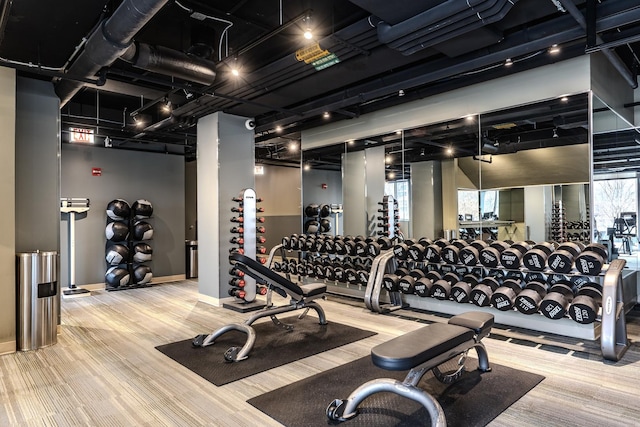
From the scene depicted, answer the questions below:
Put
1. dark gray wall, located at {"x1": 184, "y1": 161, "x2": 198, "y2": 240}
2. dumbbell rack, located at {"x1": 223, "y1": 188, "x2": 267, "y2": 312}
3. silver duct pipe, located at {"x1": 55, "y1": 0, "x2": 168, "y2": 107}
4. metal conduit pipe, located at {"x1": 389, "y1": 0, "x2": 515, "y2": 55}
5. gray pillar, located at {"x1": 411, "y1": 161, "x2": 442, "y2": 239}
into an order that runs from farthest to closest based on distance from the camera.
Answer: dark gray wall, located at {"x1": 184, "y1": 161, "x2": 198, "y2": 240} < gray pillar, located at {"x1": 411, "y1": 161, "x2": 442, "y2": 239} < dumbbell rack, located at {"x1": 223, "y1": 188, "x2": 267, "y2": 312} < metal conduit pipe, located at {"x1": 389, "y1": 0, "x2": 515, "y2": 55} < silver duct pipe, located at {"x1": 55, "y1": 0, "x2": 168, "y2": 107}

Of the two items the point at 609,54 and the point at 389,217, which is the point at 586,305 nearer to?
the point at 609,54

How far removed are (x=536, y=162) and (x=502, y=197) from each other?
0.60m

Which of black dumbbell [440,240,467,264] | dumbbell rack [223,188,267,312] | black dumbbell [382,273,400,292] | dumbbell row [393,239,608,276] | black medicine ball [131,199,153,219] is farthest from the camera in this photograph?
black medicine ball [131,199,153,219]

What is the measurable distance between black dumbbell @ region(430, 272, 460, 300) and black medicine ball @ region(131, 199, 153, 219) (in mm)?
5330

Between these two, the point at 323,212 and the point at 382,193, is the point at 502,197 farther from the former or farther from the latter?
the point at 323,212

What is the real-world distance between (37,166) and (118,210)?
2.60 m

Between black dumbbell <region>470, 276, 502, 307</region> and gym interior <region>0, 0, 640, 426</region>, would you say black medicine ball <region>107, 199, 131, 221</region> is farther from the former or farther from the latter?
black dumbbell <region>470, 276, 502, 307</region>

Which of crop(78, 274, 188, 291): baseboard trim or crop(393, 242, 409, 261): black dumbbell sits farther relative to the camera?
crop(78, 274, 188, 291): baseboard trim

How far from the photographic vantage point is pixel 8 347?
365cm

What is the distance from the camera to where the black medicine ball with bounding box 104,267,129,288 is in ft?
22.2

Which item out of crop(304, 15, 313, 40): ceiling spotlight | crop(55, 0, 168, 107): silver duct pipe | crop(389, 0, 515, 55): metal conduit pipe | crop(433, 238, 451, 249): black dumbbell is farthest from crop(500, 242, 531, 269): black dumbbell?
crop(55, 0, 168, 107): silver duct pipe

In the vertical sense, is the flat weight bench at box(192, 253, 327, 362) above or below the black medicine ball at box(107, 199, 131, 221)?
below

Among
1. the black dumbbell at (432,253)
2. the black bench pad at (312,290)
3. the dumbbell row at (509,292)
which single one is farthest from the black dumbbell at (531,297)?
the black bench pad at (312,290)

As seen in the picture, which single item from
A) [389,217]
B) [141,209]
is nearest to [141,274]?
[141,209]
